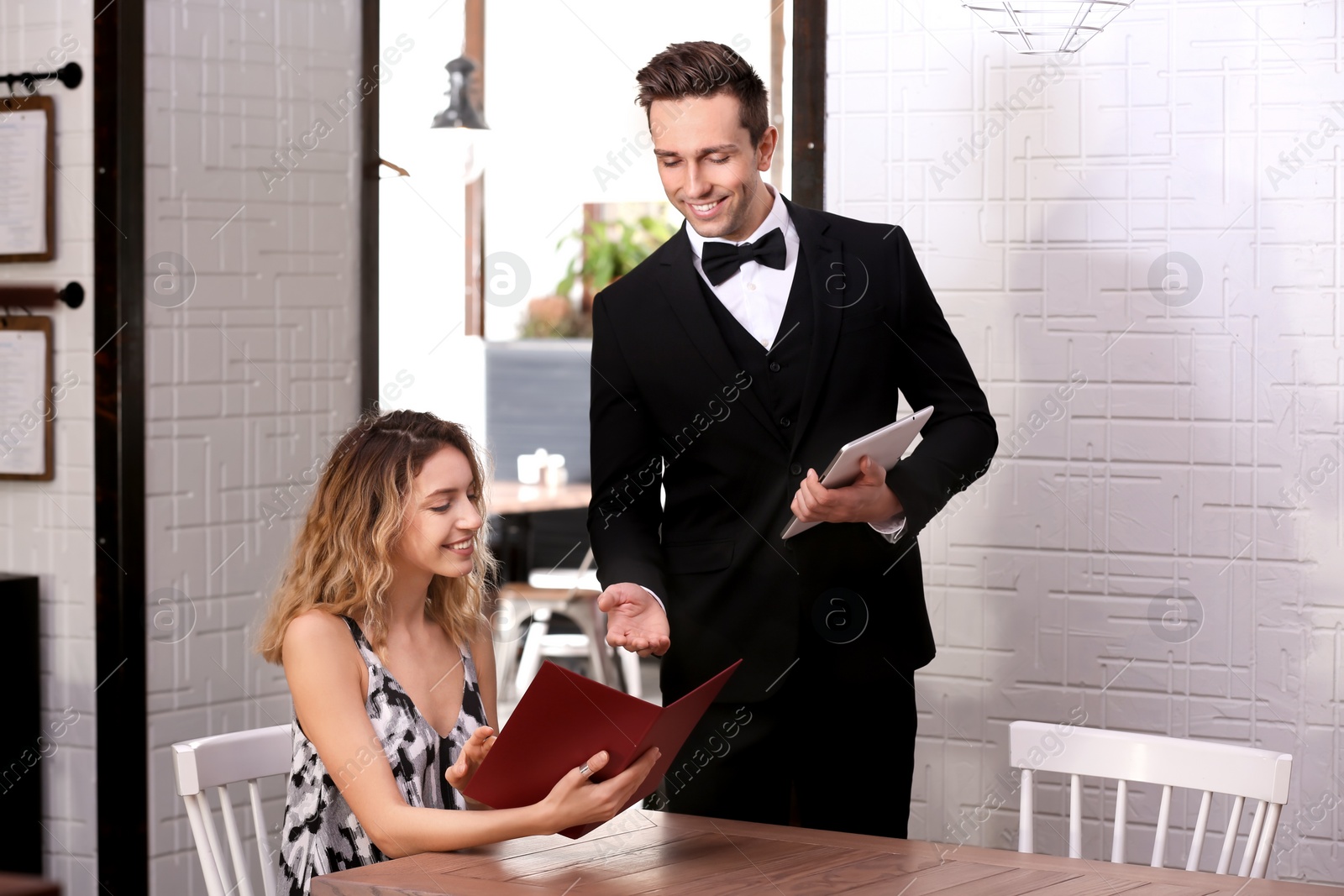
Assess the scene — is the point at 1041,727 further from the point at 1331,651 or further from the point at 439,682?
the point at 1331,651

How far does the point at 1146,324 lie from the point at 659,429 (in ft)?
3.53

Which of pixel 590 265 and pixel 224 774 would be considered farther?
pixel 590 265

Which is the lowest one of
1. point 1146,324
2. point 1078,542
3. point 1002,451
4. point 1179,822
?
point 1179,822

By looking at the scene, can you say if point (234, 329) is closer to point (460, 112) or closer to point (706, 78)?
point (706, 78)

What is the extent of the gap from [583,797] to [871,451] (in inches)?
27.2

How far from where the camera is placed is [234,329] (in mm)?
3234

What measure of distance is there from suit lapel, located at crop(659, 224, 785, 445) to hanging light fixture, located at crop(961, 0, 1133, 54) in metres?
0.90

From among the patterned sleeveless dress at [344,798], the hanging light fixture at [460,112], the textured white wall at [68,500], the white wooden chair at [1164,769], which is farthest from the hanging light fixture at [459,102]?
the white wooden chair at [1164,769]

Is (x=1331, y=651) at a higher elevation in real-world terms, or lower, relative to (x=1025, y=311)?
lower

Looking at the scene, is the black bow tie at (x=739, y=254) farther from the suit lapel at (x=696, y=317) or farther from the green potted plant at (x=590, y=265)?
the green potted plant at (x=590, y=265)

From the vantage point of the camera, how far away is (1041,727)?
202cm

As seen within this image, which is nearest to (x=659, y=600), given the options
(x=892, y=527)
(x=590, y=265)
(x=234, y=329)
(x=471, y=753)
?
(x=892, y=527)

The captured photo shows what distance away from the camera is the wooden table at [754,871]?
4.82ft

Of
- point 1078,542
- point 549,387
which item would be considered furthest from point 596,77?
point 1078,542
